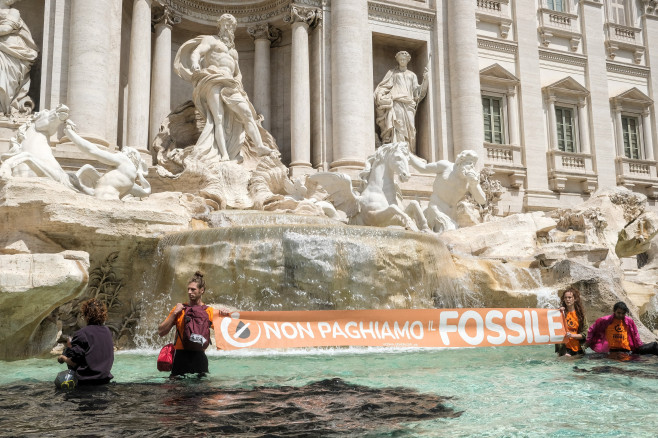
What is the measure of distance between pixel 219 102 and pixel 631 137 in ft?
52.7

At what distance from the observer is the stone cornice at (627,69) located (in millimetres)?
23391

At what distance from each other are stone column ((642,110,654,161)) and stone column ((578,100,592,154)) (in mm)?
2877

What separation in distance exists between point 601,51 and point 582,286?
54.8 ft

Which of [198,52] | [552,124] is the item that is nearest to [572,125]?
[552,124]

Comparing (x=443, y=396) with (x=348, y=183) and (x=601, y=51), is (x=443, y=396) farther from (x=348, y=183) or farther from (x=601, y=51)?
(x=601, y=51)

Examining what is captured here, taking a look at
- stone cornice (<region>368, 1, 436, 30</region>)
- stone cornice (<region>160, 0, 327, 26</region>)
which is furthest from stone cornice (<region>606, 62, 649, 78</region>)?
stone cornice (<region>160, 0, 327, 26</region>)

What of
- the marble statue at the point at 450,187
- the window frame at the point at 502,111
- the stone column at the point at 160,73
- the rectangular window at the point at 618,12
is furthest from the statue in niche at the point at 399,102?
the rectangular window at the point at 618,12

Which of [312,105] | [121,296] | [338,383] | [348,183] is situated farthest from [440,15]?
[338,383]

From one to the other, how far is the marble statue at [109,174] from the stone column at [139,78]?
3266mm

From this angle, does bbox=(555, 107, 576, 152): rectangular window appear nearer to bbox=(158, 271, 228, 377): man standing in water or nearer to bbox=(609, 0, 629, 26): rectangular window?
bbox=(609, 0, 629, 26): rectangular window

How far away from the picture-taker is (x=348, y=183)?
13.5 metres

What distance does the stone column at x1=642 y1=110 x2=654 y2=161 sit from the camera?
2350cm

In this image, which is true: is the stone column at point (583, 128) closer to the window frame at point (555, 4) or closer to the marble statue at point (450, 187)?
the window frame at point (555, 4)

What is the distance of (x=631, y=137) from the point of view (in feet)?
77.2
